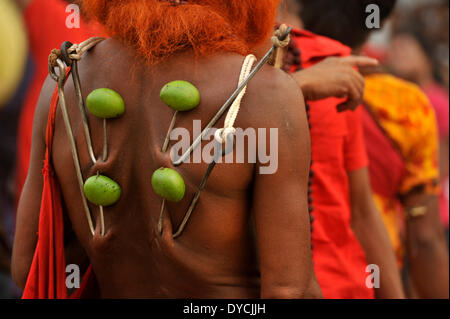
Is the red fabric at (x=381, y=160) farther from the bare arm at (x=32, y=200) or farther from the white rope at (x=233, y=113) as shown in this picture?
the bare arm at (x=32, y=200)

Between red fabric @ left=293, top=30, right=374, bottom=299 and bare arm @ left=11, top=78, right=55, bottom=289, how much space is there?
98 cm

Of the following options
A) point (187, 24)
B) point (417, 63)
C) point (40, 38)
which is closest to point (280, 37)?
Result: point (187, 24)

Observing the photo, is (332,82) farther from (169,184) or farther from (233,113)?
(169,184)

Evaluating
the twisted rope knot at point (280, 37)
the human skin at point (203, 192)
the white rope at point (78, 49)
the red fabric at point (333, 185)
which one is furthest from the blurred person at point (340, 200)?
the white rope at point (78, 49)

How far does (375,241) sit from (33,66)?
2.72 m

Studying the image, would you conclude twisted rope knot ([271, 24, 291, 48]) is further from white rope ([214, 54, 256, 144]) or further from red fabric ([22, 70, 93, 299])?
red fabric ([22, 70, 93, 299])

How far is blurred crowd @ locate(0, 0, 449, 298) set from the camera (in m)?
3.79

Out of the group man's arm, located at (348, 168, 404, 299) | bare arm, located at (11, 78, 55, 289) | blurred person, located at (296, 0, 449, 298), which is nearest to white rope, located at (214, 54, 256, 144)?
bare arm, located at (11, 78, 55, 289)

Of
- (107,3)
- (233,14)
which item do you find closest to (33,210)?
(107,3)

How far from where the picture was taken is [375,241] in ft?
9.46

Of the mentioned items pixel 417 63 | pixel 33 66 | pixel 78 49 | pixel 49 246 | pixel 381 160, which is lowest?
pixel 49 246

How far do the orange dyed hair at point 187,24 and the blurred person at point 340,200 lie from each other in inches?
22.7

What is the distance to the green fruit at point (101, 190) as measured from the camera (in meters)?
1.90
